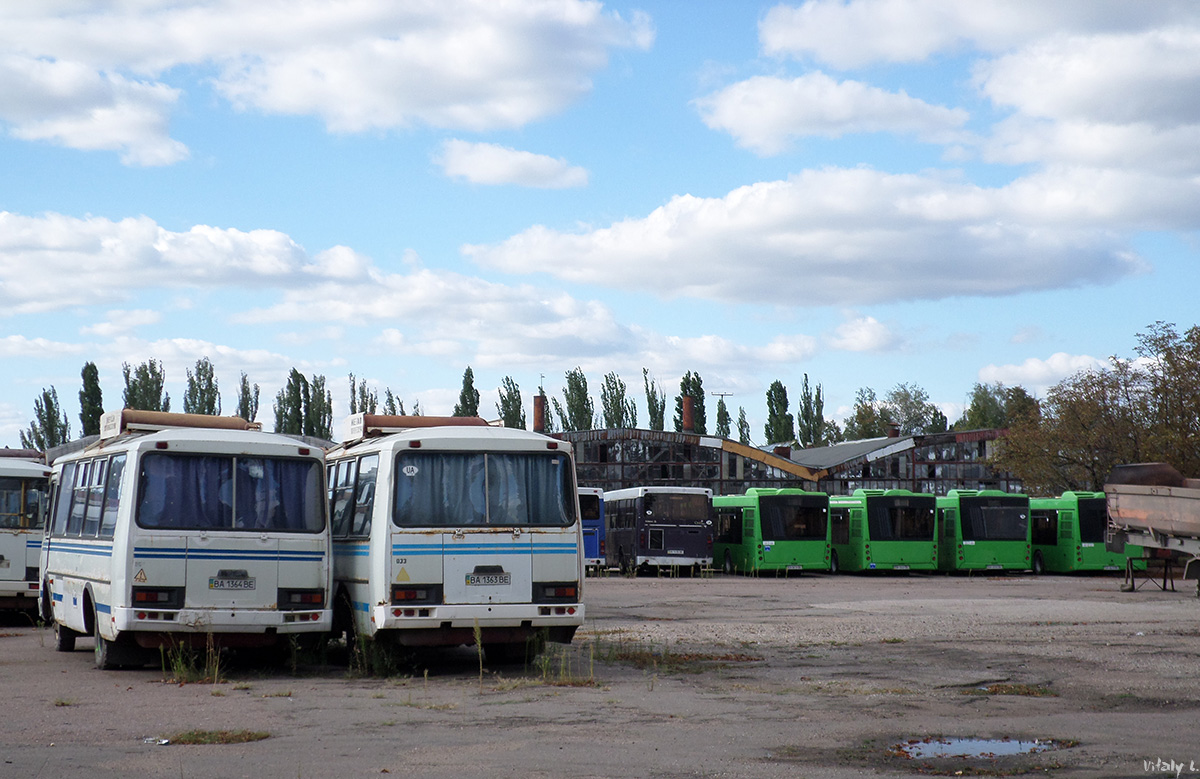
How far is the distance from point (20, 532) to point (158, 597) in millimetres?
8723

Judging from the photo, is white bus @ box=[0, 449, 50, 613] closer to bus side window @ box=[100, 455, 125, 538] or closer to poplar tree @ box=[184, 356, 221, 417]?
bus side window @ box=[100, 455, 125, 538]

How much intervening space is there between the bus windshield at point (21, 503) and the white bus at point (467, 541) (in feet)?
29.7

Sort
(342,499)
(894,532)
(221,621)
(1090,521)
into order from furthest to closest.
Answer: (1090,521) → (894,532) → (342,499) → (221,621)

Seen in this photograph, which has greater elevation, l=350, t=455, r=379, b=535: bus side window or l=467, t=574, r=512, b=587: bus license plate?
l=350, t=455, r=379, b=535: bus side window

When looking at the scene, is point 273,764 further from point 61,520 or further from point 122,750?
point 61,520

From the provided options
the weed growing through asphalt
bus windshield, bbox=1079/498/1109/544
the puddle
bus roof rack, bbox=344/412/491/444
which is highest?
bus roof rack, bbox=344/412/491/444

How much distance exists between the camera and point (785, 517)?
42.6 metres

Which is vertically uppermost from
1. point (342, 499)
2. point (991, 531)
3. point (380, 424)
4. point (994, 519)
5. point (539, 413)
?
point (539, 413)

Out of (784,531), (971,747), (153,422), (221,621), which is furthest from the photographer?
(784,531)

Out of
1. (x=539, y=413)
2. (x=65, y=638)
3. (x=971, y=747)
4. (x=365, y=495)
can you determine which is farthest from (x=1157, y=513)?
(x=539, y=413)

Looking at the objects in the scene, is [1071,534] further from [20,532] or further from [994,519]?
[20,532]

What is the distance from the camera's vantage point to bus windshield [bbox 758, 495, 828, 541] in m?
42.6

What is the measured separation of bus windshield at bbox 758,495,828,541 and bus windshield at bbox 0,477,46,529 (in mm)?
25428

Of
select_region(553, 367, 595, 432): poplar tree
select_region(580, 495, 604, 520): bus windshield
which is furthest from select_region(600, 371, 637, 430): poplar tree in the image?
select_region(580, 495, 604, 520): bus windshield
